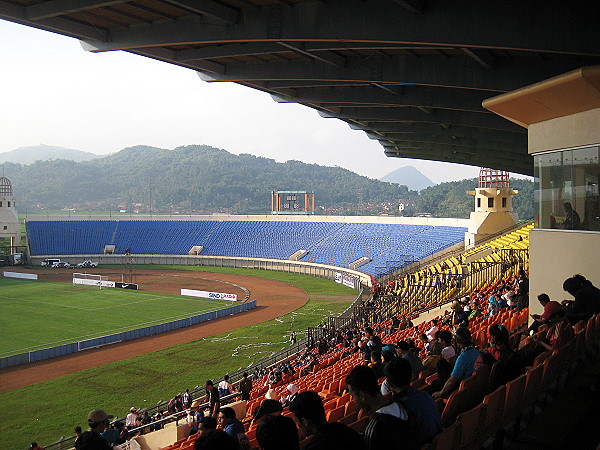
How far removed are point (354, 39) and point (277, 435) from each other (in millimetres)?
7696

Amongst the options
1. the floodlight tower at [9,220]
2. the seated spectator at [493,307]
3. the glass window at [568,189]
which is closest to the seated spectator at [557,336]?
the glass window at [568,189]

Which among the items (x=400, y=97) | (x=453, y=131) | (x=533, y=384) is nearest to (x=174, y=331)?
(x=453, y=131)

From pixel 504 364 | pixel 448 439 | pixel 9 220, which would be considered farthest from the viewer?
pixel 9 220

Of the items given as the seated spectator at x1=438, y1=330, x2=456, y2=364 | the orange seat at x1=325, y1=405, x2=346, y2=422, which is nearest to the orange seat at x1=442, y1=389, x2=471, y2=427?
the orange seat at x1=325, y1=405, x2=346, y2=422

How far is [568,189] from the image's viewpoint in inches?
536

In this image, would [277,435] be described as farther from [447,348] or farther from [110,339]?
[110,339]

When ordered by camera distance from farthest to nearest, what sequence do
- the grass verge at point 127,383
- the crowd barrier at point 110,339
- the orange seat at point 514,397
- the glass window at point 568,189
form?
the crowd barrier at point 110,339 → the grass verge at point 127,383 → the glass window at point 568,189 → the orange seat at point 514,397

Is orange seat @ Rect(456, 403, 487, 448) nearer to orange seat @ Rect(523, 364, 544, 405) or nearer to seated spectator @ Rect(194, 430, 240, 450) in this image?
orange seat @ Rect(523, 364, 544, 405)

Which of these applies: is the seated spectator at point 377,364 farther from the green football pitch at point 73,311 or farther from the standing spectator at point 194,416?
the green football pitch at point 73,311

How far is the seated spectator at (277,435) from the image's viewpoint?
4.00 metres

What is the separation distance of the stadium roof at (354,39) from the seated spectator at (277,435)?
6.84 meters

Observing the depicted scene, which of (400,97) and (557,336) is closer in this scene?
(557,336)

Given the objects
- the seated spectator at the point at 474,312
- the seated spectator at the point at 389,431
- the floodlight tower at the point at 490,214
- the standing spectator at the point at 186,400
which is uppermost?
the floodlight tower at the point at 490,214

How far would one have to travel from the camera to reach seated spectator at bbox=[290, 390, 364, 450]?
4.04 metres
